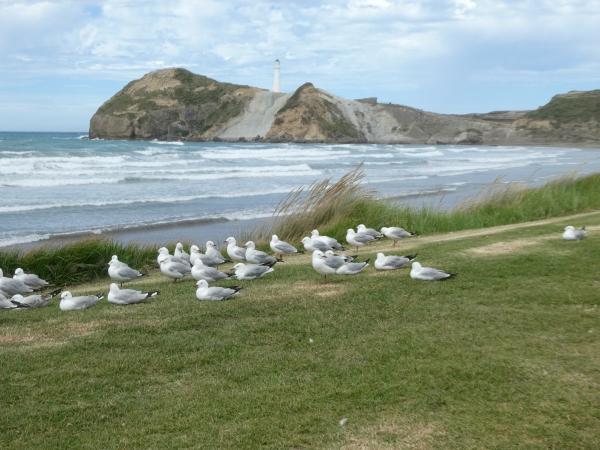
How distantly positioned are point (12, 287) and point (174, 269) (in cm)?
229

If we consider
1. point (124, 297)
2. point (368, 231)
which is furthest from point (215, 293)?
point (368, 231)

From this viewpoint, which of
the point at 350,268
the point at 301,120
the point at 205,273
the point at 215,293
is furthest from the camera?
the point at 301,120

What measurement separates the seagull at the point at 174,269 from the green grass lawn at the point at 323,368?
101cm

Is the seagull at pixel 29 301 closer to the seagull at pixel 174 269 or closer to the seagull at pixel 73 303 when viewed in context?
the seagull at pixel 73 303

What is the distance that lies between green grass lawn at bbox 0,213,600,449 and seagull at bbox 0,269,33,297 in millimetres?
1018

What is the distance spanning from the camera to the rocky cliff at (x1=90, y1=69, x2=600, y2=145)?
10069cm

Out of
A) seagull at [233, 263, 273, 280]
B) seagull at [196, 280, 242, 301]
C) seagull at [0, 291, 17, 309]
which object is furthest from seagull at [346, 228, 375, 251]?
seagull at [0, 291, 17, 309]

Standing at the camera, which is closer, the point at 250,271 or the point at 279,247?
the point at 250,271

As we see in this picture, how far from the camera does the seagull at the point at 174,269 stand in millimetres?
11109

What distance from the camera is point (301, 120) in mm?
100812

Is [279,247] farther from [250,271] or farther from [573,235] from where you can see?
[573,235]

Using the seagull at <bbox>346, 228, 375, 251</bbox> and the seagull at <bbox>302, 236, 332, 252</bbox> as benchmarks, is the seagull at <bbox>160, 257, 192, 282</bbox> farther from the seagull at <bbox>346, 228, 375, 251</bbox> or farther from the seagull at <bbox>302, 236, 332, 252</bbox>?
the seagull at <bbox>346, 228, 375, 251</bbox>

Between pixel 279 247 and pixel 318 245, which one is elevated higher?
pixel 318 245

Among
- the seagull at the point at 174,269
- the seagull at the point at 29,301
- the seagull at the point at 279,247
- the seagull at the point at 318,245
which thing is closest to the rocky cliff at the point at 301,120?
the seagull at the point at 279,247
